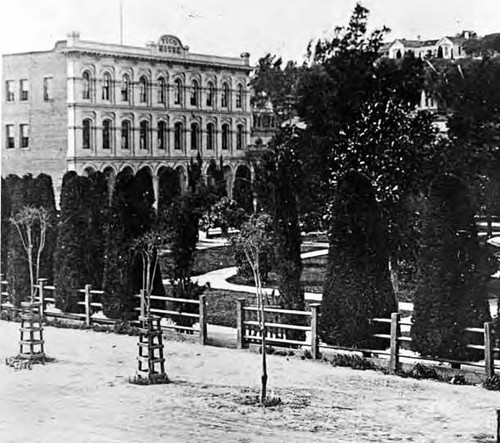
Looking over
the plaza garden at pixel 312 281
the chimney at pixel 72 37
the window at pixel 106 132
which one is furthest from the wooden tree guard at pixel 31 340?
the chimney at pixel 72 37

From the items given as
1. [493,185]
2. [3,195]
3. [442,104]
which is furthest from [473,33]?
[3,195]

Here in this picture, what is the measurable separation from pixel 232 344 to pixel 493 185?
6.45ft

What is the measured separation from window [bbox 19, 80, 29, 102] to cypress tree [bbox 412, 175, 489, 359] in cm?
239

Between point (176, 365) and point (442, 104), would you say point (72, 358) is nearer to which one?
point (176, 365)

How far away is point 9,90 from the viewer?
245 inches

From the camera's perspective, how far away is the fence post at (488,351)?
A: 17.4 ft

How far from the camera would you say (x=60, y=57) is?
6.05 metres

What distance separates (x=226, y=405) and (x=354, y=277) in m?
1.38

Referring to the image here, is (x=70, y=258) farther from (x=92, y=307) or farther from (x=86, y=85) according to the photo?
(x=86, y=85)

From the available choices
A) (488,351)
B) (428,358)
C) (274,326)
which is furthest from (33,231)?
(488,351)

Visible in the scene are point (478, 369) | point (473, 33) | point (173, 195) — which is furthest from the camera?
point (173, 195)

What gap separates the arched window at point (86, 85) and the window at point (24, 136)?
1.36ft

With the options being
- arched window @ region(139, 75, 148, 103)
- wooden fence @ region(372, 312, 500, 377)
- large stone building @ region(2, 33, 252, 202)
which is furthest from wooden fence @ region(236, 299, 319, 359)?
arched window @ region(139, 75, 148, 103)

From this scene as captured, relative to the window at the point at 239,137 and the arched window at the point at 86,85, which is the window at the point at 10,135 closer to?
the arched window at the point at 86,85
